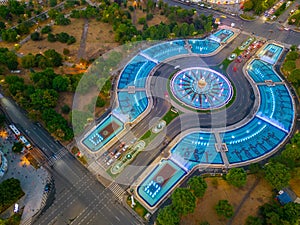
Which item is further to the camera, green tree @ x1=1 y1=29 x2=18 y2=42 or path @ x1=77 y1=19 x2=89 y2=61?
green tree @ x1=1 y1=29 x2=18 y2=42

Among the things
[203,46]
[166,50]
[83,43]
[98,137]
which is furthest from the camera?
[83,43]

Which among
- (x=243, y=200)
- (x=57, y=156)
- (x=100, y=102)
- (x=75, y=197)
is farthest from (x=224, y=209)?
(x=100, y=102)

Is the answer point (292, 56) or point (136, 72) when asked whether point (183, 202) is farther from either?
point (292, 56)

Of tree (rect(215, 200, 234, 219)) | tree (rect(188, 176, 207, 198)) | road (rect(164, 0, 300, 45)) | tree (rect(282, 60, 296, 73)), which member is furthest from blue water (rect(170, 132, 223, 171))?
road (rect(164, 0, 300, 45))

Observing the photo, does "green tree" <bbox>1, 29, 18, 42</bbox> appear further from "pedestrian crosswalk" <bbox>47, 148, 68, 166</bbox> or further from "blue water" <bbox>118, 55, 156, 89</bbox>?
"pedestrian crosswalk" <bbox>47, 148, 68, 166</bbox>

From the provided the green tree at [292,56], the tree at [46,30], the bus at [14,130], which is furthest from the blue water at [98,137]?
the green tree at [292,56]

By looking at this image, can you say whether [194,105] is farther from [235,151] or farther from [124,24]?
[124,24]

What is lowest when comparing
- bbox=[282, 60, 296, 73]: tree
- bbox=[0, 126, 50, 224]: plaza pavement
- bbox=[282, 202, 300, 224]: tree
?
bbox=[0, 126, 50, 224]: plaza pavement
